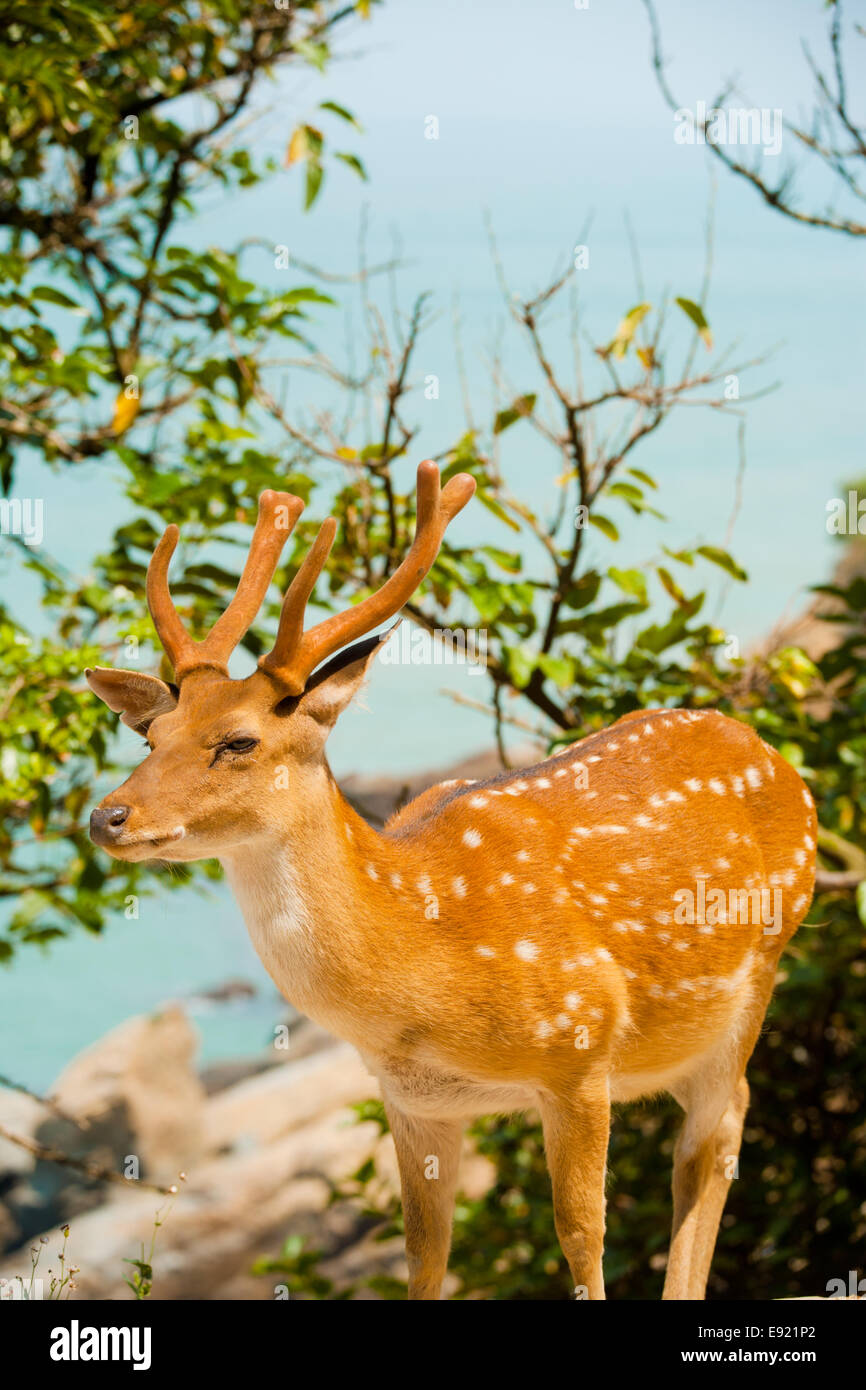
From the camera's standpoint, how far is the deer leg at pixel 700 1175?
343 centimetres

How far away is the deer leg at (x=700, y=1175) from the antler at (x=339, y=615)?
4.79 ft

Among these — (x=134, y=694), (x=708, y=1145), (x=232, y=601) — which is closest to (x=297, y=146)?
(x=232, y=601)

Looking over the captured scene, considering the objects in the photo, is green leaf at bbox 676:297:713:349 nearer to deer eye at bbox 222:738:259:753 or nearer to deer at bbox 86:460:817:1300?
deer at bbox 86:460:817:1300

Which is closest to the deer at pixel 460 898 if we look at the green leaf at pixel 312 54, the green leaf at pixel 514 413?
the green leaf at pixel 514 413

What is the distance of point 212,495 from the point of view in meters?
4.61

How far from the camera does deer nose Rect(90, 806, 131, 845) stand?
2486 millimetres

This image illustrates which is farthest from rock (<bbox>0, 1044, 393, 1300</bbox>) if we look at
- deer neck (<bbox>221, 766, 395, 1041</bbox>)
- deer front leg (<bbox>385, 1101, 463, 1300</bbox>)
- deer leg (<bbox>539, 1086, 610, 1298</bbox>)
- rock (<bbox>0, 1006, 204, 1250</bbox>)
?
deer neck (<bbox>221, 766, 395, 1041</bbox>)

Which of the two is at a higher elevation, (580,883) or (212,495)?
(212,495)

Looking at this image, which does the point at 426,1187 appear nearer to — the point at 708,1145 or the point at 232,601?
the point at 708,1145

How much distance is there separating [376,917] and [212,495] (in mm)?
2155

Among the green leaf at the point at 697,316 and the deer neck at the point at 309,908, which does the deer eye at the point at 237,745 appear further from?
the green leaf at the point at 697,316
